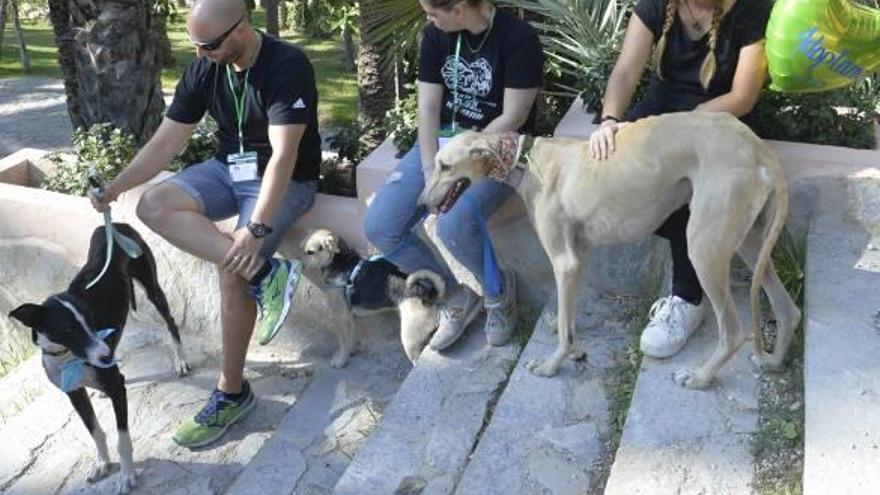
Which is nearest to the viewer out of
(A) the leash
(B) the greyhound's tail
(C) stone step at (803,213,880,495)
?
(C) stone step at (803,213,880,495)

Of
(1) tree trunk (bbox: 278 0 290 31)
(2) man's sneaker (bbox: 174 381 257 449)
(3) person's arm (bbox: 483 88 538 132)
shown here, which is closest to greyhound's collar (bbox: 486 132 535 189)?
(3) person's arm (bbox: 483 88 538 132)

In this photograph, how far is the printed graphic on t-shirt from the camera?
397 centimetres

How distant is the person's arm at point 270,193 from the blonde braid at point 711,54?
1816 millimetres

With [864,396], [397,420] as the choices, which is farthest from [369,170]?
[864,396]

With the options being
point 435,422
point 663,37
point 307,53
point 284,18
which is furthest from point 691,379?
point 284,18

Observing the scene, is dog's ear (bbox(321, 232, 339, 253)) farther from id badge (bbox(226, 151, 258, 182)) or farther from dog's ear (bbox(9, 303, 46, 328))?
dog's ear (bbox(9, 303, 46, 328))

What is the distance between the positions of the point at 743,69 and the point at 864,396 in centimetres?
137

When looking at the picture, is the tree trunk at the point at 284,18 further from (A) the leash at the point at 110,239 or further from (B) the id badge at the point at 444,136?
(B) the id badge at the point at 444,136

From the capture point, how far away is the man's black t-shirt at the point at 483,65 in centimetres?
386

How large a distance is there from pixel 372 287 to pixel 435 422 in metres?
0.96

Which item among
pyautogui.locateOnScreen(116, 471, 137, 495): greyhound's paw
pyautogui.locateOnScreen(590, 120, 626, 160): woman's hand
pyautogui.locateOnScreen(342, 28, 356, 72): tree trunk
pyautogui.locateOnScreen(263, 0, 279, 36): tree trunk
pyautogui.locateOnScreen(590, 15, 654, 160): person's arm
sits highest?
pyautogui.locateOnScreen(590, 15, 654, 160): person's arm

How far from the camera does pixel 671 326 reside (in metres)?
3.54

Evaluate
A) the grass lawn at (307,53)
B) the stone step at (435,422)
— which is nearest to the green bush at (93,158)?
the stone step at (435,422)

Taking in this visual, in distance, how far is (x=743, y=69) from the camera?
11.3 feet
